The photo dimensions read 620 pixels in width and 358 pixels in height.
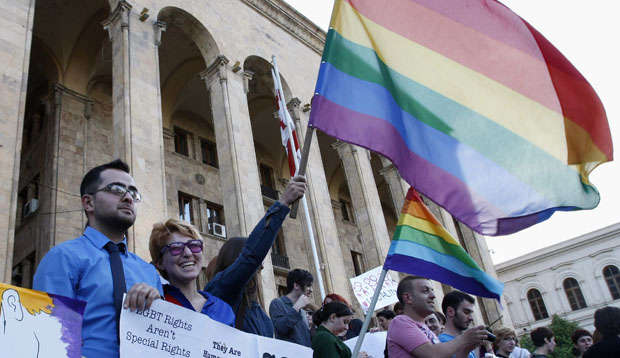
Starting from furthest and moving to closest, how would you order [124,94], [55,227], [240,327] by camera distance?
1. [55,227]
2. [124,94]
3. [240,327]

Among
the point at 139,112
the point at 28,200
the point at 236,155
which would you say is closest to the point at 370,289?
the point at 236,155

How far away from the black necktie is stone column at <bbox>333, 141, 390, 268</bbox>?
1444cm

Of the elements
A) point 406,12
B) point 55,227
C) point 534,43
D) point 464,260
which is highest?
point 55,227

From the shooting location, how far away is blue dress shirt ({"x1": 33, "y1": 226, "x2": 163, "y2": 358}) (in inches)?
83.4

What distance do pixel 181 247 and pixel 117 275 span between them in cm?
52

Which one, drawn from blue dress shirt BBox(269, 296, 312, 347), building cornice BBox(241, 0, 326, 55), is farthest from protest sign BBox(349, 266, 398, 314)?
building cornice BBox(241, 0, 326, 55)

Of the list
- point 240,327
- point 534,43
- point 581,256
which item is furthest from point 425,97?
point 581,256

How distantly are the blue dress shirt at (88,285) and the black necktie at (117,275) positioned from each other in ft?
0.06

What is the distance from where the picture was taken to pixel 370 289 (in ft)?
34.0

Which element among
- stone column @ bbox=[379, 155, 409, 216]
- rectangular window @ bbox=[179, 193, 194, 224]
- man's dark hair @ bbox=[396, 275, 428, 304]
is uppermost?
stone column @ bbox=[379, 155, 409, 216]

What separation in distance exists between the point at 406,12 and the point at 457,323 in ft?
9.00

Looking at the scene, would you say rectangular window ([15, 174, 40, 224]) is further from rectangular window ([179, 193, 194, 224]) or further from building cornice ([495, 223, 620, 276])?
building cornice ([495, 223, 620, 276])

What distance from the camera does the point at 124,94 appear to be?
37.3ft

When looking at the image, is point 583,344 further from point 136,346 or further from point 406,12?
point 136,346
